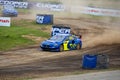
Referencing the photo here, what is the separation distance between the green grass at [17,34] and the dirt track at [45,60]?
6.11 ft

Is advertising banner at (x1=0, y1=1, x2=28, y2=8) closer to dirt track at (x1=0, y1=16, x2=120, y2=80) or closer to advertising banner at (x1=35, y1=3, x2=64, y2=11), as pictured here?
advertising banner at (x1=35, y1=3, x2=64, y2=11)

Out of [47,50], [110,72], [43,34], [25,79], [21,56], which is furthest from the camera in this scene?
[43,34]

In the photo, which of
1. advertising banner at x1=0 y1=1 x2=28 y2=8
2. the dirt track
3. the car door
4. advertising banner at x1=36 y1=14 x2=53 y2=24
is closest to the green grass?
advertising banner at x1=36 y1=14 x2=53 y2=24

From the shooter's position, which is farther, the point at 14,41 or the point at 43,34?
the point at 43,34

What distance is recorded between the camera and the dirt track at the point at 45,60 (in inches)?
→ 896

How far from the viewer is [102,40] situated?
37.2 meters

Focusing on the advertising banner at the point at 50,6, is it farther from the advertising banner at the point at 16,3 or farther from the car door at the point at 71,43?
the car door at the point at 71,43

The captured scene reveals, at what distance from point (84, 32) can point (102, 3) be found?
16036 millimetres

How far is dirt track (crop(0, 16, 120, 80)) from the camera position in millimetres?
22766

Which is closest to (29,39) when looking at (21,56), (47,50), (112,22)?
(47,50)

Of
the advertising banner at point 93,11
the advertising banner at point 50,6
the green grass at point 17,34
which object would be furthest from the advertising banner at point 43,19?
the advertising banner at point 50,6

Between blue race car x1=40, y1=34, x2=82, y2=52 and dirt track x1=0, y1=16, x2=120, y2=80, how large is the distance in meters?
0.58

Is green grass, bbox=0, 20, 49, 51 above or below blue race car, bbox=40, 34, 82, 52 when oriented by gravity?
below

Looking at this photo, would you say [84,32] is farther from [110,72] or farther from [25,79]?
[25,79]
